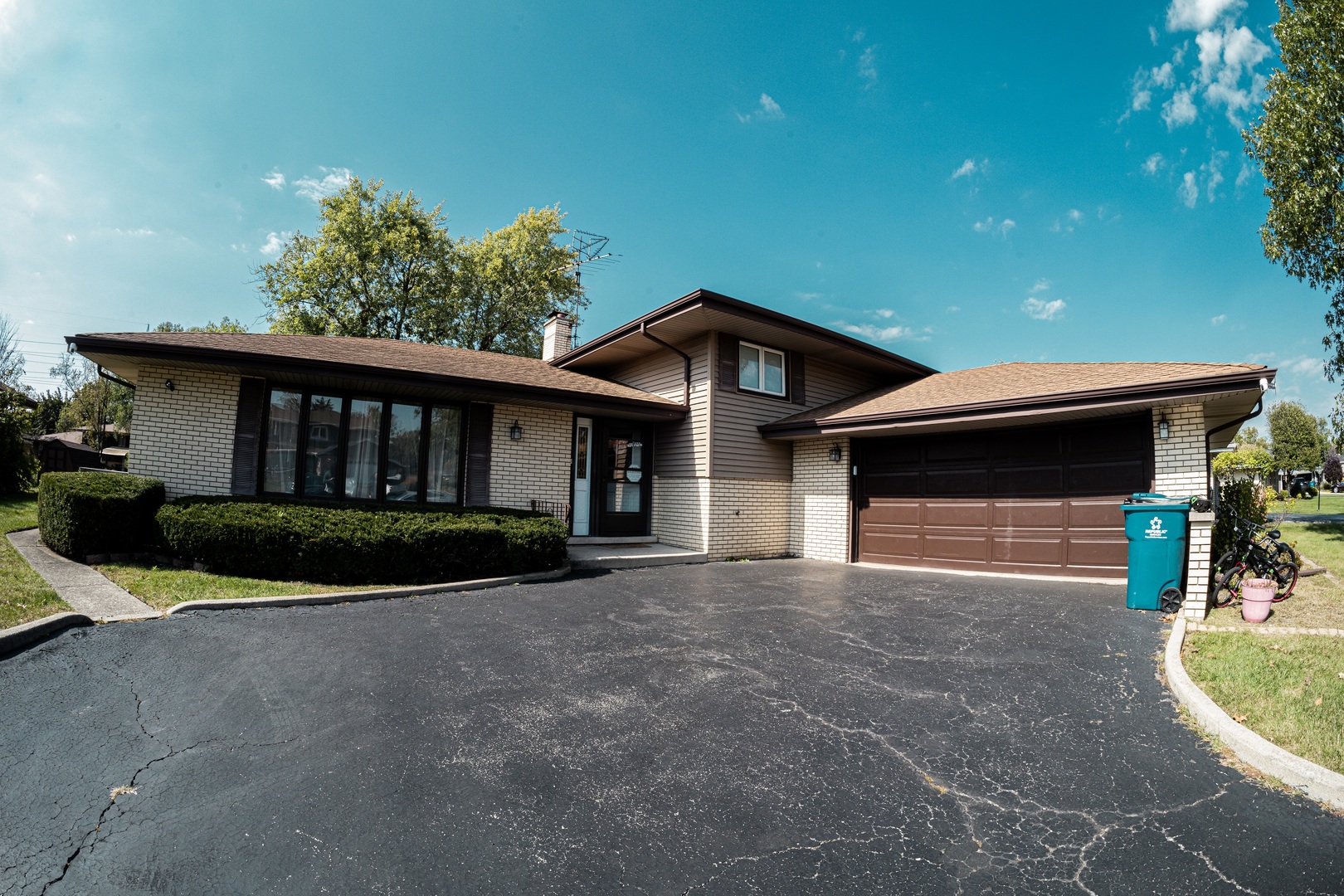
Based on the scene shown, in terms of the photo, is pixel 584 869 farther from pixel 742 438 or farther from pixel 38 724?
pixel 742 438

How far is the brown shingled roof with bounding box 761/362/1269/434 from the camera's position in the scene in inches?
303

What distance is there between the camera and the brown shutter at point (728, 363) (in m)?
11.7

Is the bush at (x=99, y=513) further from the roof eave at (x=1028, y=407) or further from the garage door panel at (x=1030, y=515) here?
the garage door panel at (x=1030, y=515)

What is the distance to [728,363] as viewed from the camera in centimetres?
1187

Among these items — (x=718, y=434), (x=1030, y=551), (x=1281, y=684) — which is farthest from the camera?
(x=718, y=434)

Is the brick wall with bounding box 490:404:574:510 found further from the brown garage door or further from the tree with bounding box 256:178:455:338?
the tree with bounding box 256:178:455:338

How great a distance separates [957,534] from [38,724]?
11.3m

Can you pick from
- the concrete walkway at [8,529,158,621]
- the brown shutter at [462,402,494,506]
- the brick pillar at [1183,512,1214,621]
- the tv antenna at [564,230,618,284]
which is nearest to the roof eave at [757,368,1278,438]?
the brick pillar at [1183,512,1214,621]

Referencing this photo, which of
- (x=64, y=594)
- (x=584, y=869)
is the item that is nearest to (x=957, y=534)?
(x=584, y=869)

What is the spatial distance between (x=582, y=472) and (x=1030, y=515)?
821 centimetres

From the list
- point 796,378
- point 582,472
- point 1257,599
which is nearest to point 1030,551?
point 1257,599

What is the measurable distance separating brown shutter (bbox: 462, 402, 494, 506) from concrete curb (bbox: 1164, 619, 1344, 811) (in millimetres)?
9662

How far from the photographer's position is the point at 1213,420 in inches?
376

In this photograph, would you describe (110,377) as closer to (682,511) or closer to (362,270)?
(682,511)
